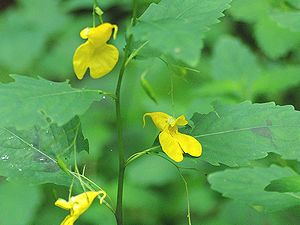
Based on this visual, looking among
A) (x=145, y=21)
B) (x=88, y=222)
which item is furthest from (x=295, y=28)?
(x=88, y=222)

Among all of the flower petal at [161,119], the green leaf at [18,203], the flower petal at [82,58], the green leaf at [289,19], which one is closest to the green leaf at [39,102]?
the flower petal at [82,58]

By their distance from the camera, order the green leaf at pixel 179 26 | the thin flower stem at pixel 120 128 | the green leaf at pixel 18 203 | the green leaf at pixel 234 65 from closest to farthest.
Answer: the green leaf at pixel 179 26 < the thin flower stem at pixel 120 128 < the green leaf at pixel 18 203 < the green leaf at pixel 234 65

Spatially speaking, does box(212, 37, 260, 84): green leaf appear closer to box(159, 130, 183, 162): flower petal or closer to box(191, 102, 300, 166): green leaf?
box(191, 102, 300, 166): green leaf

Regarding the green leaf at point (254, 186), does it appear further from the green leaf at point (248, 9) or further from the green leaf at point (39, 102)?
the green leaf at point (248, 9)

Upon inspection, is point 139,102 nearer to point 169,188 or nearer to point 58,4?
point 169,188

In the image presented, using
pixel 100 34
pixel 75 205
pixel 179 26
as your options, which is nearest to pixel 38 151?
pixel 75 205

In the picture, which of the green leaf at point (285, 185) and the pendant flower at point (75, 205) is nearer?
the pendant flower at point (75, 205)

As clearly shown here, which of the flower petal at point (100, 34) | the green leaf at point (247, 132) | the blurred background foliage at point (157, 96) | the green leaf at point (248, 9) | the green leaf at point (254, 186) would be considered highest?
the flower petal at point (100, 34)
